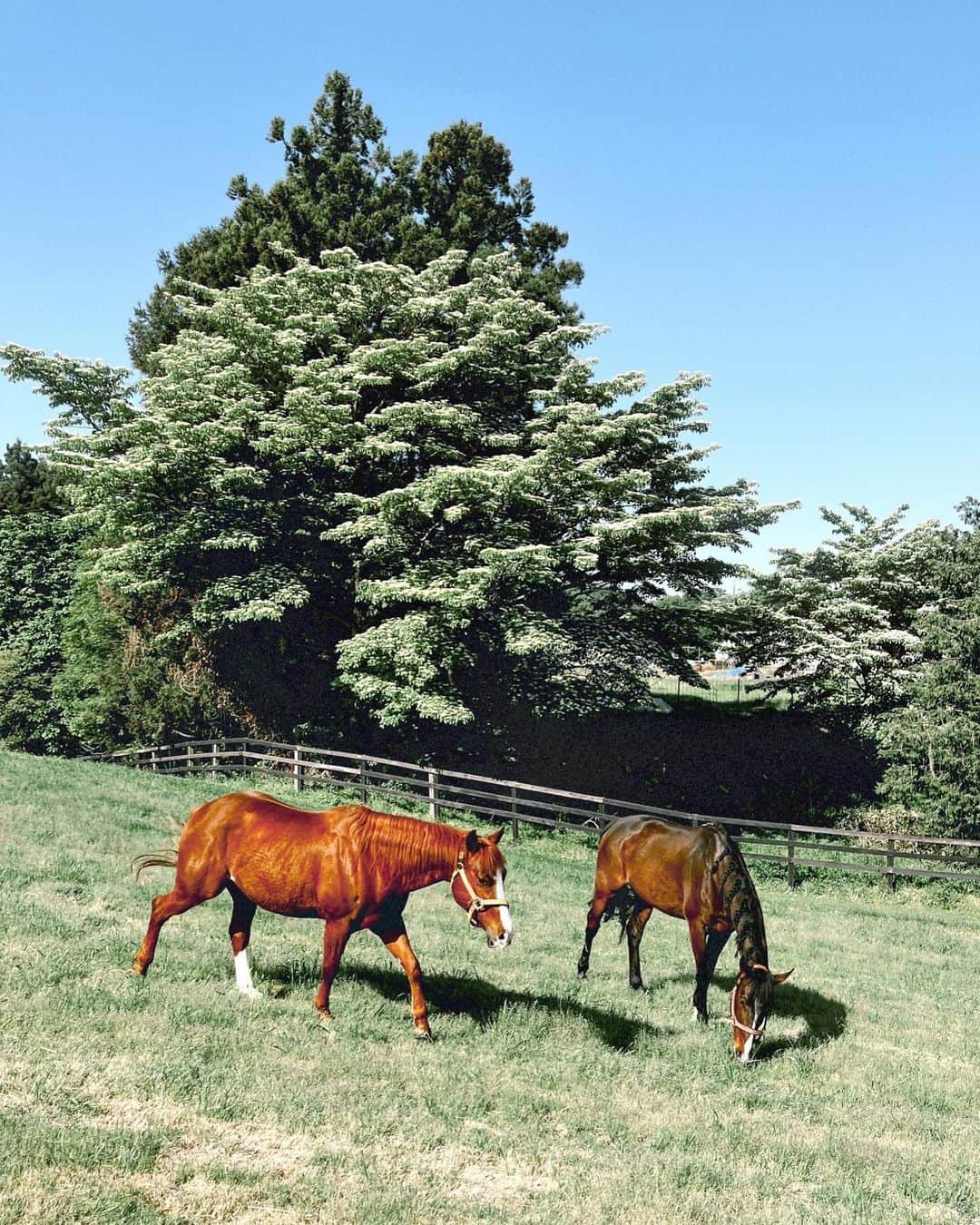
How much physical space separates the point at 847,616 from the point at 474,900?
85.0 feet

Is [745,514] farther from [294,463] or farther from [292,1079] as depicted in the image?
[292,1079]

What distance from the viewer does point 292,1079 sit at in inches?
253

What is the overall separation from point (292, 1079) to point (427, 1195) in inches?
55.4

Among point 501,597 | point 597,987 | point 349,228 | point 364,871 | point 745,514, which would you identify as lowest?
point 597,987

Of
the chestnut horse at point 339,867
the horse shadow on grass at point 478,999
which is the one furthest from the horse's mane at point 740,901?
the chestnut horse at point 339,867

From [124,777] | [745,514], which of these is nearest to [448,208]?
[745,514]

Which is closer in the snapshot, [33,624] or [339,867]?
[339,867]

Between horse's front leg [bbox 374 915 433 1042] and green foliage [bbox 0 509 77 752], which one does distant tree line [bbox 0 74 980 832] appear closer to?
green foliage [bbox 0 509 77 752]

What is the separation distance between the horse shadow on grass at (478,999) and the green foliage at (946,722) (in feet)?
64.2

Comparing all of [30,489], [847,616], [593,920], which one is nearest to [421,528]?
[847,616]

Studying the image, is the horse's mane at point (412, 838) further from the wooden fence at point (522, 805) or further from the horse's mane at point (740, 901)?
the wooden fence at point (522, 805)

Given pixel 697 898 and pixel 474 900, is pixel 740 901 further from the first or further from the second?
pixel 474 900

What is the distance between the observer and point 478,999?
863 centimetres

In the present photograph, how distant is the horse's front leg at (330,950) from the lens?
689cm
